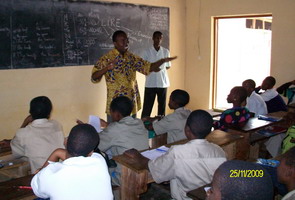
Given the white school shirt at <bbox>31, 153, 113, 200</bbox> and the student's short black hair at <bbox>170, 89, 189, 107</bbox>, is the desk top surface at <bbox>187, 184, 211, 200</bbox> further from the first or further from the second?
the student's short black hair at <bbox>170, 89, 189, 107</bbox>

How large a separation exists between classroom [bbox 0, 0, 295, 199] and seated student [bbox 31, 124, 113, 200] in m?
3.09

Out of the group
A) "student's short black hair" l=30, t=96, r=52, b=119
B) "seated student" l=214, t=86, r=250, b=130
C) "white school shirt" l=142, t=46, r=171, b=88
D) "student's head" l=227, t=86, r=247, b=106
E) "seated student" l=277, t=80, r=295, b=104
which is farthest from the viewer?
"white school shirt" l=142, t=46, r=171, b=88

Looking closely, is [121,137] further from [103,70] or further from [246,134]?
[103,70]

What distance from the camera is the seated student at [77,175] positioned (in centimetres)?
171

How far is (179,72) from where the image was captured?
24.1 ft

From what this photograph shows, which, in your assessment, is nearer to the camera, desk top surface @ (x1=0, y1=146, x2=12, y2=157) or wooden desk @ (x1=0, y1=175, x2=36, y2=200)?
wooden desk @ (x1=0, y1=175, x2=36, y2=200)

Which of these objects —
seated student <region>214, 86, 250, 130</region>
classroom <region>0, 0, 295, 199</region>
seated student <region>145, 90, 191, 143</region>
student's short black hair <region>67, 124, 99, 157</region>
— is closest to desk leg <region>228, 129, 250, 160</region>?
seated student <region>214, 86, 250, 130</region>

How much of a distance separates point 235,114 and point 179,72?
3.78 metres

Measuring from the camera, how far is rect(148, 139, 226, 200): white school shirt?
2.15m

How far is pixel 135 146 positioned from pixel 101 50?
10.3ft

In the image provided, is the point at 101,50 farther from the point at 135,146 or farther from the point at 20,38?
Result: the point at 135,146

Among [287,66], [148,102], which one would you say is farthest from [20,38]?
[287,66]

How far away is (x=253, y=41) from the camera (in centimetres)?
685
